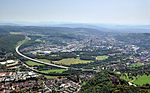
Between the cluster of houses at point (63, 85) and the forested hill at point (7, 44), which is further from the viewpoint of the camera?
the forested hill at point (7, 44)

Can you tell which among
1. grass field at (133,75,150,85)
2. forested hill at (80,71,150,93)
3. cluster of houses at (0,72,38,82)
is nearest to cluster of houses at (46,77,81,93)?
forested hill at (80,71,150,93)

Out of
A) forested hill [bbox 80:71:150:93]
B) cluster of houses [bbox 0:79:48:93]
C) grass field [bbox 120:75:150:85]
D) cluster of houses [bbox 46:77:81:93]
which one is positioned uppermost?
forested hill [bbox 80:71:150:93]

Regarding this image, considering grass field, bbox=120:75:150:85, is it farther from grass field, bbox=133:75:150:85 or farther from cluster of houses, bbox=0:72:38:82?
cluster of houses, bbox=0:72:38:82

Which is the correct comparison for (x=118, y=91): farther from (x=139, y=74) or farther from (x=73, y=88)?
(x=139, y=74)

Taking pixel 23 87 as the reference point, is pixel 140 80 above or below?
above

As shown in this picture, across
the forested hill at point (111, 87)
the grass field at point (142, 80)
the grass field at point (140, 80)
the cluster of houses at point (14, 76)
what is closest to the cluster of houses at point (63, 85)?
the forested hill at point (111, 87)

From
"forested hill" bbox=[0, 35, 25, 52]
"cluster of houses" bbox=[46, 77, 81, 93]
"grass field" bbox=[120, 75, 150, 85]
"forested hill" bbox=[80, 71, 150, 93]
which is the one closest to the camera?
"forested hill" bbox=[80, 71, 150, 93]

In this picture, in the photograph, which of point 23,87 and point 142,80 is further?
point 142,80

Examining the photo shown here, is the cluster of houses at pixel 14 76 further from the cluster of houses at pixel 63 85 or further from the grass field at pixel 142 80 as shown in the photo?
the grass field at pixel 142 80

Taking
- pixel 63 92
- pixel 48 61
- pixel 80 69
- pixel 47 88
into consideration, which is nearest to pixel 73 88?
pixel 63 92

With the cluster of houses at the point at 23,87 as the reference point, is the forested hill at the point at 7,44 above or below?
above

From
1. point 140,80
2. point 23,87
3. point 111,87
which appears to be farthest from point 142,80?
point 23,87

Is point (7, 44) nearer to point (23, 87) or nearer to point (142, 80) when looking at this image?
point (23, 87)
